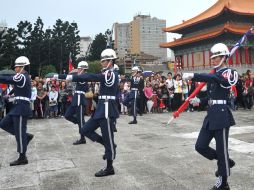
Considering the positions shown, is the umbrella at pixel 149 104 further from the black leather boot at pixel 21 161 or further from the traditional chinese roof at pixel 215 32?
the traditional chinese roof at pixel 215 32

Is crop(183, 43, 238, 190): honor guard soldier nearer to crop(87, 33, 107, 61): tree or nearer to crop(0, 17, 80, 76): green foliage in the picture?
crop(0, 17, 80, 76): green foliage

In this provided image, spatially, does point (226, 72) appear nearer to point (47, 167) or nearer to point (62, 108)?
point (47, 167)

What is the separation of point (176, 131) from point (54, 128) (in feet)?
12.8

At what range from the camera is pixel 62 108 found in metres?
15.2

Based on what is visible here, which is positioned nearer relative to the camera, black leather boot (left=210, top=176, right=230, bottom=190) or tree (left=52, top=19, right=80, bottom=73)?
black leather boot (left=210, top=176, right=230, bottom=190)

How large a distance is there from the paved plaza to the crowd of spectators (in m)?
5.00

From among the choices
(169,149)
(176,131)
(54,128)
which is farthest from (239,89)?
(169,149)

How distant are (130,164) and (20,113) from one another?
2192mm

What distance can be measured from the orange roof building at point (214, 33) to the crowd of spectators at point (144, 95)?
60.4 feet

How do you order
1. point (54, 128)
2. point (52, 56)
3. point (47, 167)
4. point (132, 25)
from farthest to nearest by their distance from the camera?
1. point (132, 25)
2. point (52, 56)
3. point (54, 128)
4. point (47, 167)

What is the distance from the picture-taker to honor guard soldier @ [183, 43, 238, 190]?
15.5ft

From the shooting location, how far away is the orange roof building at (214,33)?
1394 inches

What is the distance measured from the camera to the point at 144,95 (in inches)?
631

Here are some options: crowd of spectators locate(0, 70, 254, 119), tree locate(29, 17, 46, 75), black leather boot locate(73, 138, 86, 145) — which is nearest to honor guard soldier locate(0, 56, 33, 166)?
black leather boot locate(73, 138, 86, 145)
